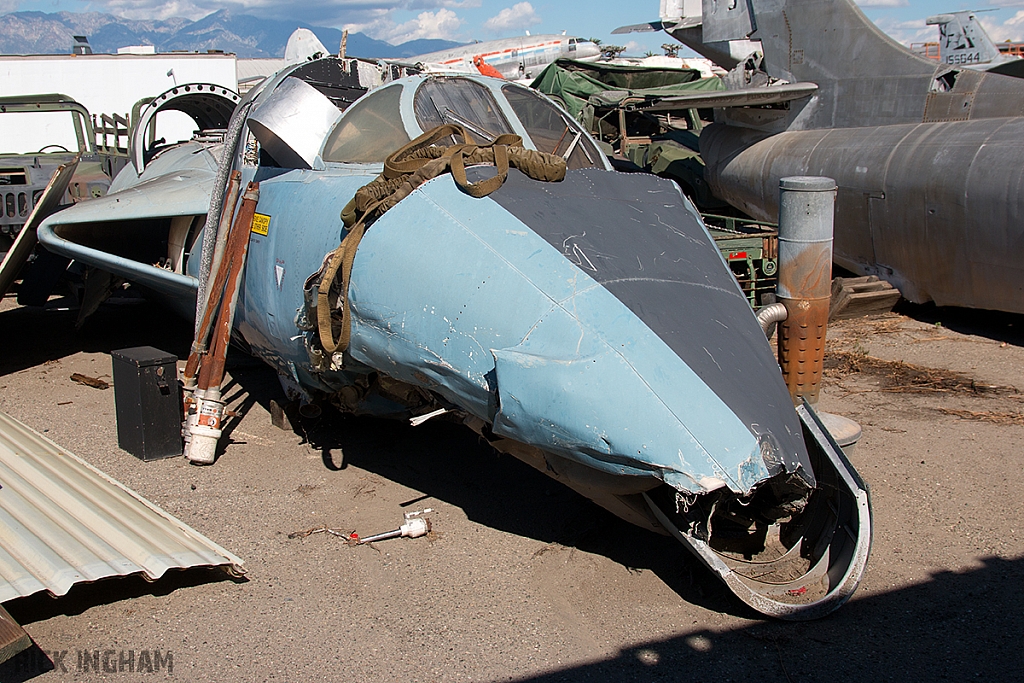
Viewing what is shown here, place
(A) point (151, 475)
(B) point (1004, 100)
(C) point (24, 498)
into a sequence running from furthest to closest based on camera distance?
(B) point (1004, 100)
(A) point (151, 475)
(C) point (24, 498)

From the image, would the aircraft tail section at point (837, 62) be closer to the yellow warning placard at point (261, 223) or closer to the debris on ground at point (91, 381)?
the yellow warning placard at point (261, 223)

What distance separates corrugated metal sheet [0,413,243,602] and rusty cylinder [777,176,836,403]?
311cm

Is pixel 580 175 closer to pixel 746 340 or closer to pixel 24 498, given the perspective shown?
pixel 746 340

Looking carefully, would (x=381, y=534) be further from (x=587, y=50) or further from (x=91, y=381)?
(x=587, y=50)

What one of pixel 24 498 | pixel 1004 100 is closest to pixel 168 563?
pixel 24 498

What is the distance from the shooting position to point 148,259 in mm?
7523

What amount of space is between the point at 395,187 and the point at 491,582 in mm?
1880

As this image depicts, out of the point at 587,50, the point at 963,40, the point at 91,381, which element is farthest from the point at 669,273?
the point at 587,50

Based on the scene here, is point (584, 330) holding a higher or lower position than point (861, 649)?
higher

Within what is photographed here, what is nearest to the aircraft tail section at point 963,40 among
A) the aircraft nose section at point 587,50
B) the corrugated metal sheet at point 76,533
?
the aircraft nose section at point 587,50

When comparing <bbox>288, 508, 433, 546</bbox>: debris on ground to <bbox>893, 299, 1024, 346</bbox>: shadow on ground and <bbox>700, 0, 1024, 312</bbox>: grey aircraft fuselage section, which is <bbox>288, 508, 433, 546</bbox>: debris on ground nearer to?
<bbox>893, 299, 1024, 346</bbox>: shadow on ground

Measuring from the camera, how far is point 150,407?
554 centimetres

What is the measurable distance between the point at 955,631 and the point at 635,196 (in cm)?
231

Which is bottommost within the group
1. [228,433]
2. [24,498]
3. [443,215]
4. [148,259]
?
[228,433]
